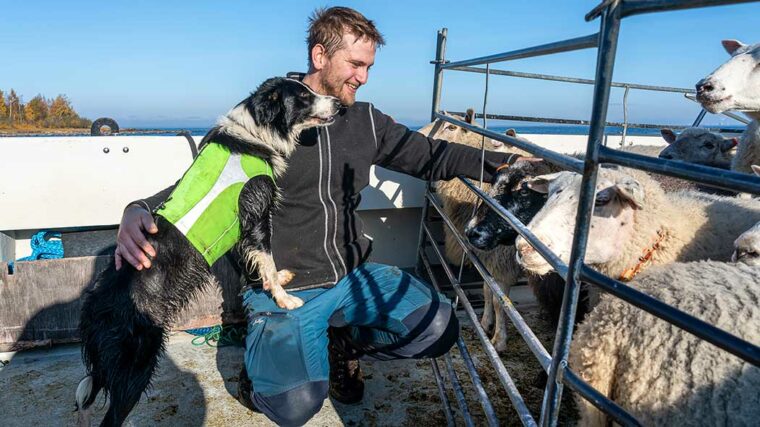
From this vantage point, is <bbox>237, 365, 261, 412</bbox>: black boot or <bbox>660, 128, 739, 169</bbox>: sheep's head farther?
<bbox>660, 128, 739, 169</bbox>: sheep's head

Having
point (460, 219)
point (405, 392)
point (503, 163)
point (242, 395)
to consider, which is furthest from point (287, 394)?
point (460, 219)

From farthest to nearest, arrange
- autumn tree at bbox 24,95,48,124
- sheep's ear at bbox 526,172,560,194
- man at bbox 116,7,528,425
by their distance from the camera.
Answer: autumn tree at bbox 24,95,48,124, sheep's ear at bbox 526,172,560,194, man at bbox 116,7,528,425

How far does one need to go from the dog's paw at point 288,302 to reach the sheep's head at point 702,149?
3796 mm

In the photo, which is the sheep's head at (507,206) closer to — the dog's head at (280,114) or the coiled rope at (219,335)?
the dog's head at (280,114)

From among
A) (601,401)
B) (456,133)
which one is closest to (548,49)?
(601,401)

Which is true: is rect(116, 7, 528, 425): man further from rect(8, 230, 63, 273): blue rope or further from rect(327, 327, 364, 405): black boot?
rect(8, 230, 63, 273): blue rope

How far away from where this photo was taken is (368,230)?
425cm

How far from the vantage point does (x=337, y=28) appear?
2703 millimetres

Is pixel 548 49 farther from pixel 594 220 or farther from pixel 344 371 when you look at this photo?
pixel 344 371

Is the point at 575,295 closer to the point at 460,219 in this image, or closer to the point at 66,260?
the point at 460,219

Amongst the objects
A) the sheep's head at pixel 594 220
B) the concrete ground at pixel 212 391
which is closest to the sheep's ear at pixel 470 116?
the concrete ground at pixel 212 391

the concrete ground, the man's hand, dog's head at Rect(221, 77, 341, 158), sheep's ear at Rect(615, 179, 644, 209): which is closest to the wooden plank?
the concrete ground

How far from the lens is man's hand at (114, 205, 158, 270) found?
2125 millimetres

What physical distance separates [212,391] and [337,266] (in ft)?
3.72
